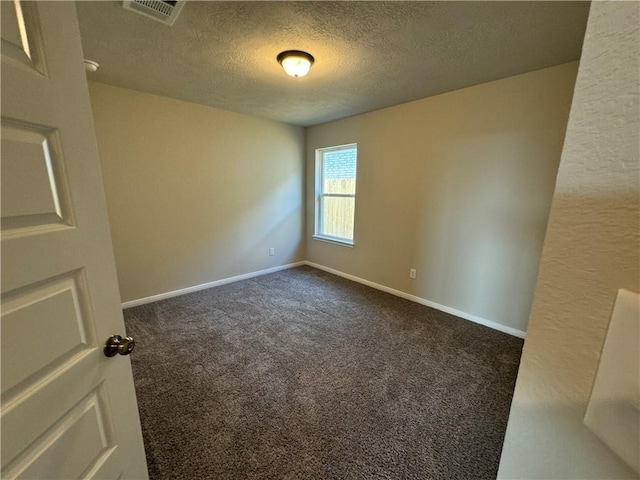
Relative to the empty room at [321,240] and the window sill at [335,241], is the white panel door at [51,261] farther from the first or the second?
the window sill at [335,241]

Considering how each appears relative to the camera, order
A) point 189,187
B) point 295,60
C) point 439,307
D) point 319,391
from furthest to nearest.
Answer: point 189,187
point 439,307
point 295,60
point 319,391

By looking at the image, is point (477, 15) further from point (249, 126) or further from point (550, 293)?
point (249, 126)

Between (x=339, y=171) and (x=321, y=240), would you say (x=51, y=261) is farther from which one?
(x=321, y=240)

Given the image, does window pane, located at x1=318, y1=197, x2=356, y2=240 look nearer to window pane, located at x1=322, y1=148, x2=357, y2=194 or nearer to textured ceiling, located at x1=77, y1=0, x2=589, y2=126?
window pane, located at x1=322, y1=148, x2=357, y2=194

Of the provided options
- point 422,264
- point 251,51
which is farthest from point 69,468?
point 422,264

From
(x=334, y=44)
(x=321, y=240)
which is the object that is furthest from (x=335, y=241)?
(x=334, y=44)

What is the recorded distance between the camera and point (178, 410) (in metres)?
1.64

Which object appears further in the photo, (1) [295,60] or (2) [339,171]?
(2) [339,171]

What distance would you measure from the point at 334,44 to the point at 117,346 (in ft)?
7.01

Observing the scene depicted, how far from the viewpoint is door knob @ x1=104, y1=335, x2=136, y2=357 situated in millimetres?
764

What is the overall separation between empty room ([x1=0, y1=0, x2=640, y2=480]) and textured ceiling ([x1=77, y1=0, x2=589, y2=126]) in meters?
0.02

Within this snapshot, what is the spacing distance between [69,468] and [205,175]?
314 cm

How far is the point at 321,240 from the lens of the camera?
4434 millimetres

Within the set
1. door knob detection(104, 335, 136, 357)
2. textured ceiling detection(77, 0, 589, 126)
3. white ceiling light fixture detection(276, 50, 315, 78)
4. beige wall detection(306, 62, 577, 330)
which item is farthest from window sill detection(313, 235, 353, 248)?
door knob detection(104, 335, 136, 357)
